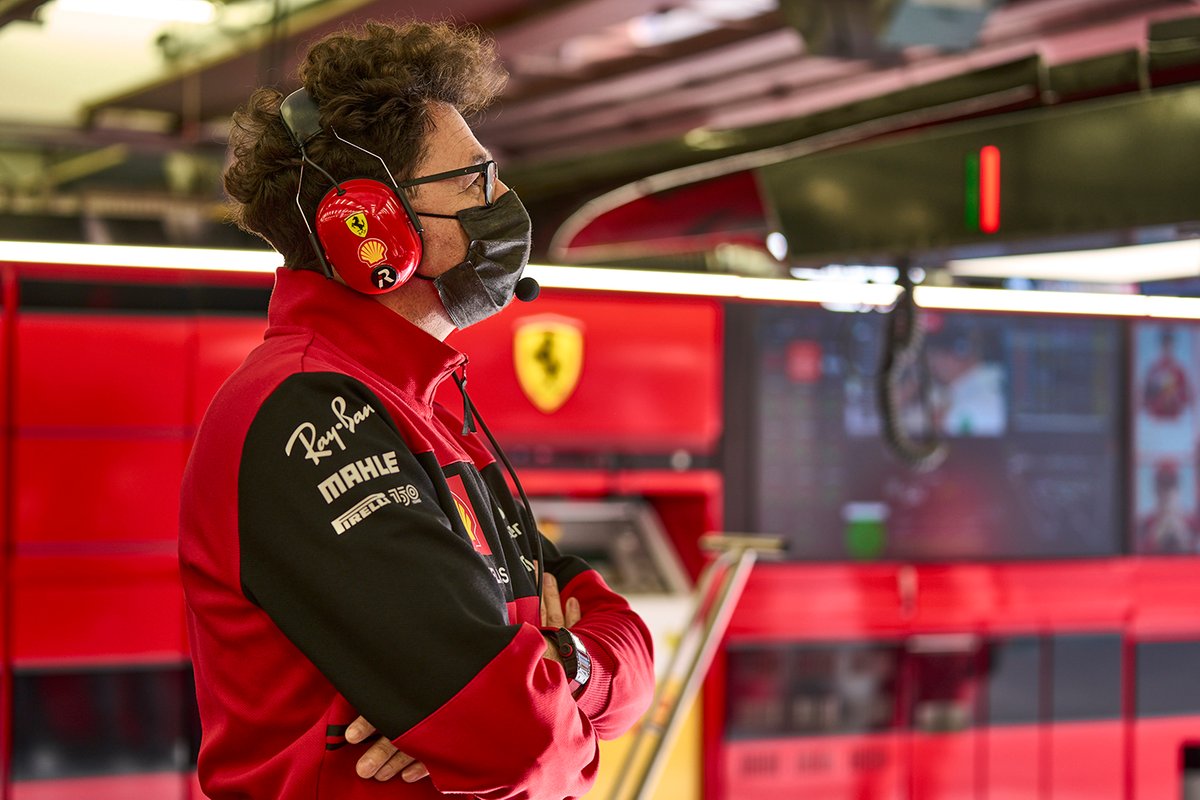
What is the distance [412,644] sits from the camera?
1148 mm

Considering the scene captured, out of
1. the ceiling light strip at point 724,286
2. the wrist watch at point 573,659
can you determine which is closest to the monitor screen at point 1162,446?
the ceiling light strip at point 724,286

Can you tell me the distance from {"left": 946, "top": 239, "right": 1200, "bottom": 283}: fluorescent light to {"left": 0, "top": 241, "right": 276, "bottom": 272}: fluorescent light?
6.38ft

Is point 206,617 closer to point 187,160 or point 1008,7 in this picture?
point 1008,7

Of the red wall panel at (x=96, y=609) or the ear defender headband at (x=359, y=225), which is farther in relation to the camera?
the red wall panel at (x=96, y=609)

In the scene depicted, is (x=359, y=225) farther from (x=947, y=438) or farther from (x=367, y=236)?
(x=947, y=438)

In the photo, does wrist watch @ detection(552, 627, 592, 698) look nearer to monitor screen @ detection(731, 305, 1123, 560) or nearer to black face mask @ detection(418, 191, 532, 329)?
black face mask @ detection(418, 191, 532, 329)

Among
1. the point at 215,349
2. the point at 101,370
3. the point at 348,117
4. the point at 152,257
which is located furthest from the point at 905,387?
the point at 348,117

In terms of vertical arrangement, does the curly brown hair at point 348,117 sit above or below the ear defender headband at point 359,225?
above

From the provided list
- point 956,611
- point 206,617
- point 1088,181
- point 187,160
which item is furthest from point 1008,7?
point 187,160

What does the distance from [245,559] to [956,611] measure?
387 cm

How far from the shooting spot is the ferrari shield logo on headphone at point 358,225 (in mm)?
1290

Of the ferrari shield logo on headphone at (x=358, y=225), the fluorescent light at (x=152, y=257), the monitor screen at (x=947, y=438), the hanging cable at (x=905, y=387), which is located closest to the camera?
the ferrari shield logo on headphone at (x=358, y=225)

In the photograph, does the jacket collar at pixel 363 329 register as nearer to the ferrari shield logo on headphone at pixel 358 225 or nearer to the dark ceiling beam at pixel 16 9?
the ferrari shield logo on headphone at pixel 358 225

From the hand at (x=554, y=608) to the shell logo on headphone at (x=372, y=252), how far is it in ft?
1.52
